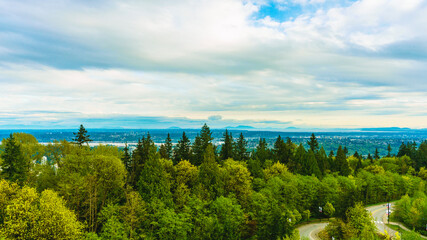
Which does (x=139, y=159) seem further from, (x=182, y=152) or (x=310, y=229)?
(x=310, y=229)

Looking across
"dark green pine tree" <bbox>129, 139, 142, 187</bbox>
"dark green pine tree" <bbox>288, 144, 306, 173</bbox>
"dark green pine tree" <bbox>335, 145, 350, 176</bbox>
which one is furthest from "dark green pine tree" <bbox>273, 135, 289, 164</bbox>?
"dark green pine tree" <bbox>129, 139, 142, 187</bbox>

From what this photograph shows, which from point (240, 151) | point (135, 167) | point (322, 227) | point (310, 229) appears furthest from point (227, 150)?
point (322, 227)

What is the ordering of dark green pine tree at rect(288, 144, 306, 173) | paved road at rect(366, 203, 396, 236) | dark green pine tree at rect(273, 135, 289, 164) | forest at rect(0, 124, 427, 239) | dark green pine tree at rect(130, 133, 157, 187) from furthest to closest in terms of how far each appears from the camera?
dark green pine tree at rect(273, 135, 289, 164)
dark green pine tree at rect(288, 144, 306, 173)
dark green pine tree at rect(130, 133, 157, 187)
paved road at rect(366, 203, 396, 236)
forest at rect(0, 124, 427, 239)

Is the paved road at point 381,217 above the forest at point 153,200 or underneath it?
underneath

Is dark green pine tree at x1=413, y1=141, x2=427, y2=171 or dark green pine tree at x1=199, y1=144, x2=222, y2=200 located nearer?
dark green pine tree at x1=199, y1=144, x2=222, y2=200

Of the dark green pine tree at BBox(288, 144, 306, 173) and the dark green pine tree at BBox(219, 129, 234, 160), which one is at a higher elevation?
the dark green pine tree at BBox(219, 129, 234, 160)

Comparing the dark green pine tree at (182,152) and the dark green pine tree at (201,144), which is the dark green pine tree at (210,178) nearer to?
the dark green pine tree at (201,144)

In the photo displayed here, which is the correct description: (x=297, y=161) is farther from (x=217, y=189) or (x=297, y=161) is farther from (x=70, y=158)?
(x=70, y=158)

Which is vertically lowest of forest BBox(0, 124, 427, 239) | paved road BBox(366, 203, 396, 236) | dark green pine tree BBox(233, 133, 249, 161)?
paved road BBox(366, 203, 396, 236)

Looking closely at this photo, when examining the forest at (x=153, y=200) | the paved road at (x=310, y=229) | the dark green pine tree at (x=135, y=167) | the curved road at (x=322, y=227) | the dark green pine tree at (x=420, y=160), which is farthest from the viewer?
the dark green pine tree at (x=420, y=160)

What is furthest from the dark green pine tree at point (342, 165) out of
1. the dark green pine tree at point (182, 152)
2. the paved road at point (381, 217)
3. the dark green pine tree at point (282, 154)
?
the dark green pine tree at point (182, 152)

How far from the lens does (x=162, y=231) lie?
48031 mm

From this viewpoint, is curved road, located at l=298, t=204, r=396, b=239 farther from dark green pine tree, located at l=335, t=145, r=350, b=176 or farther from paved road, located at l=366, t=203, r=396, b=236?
dark green pine tree, located at l=335, t=145, r=350, b=176

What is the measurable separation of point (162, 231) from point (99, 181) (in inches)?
689
